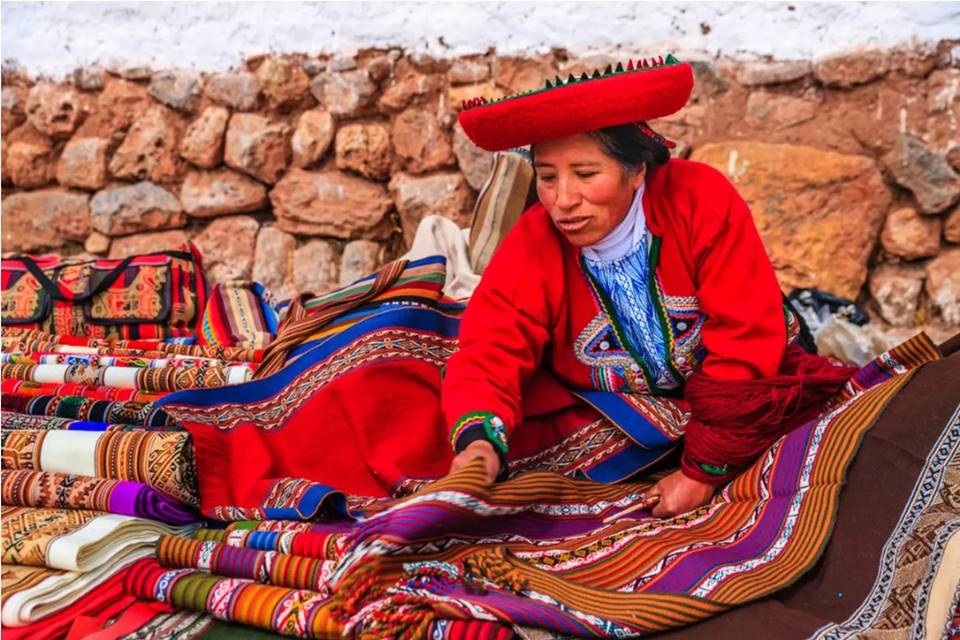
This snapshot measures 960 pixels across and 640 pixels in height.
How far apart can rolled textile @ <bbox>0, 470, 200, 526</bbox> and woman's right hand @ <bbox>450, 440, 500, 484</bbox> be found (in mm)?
674

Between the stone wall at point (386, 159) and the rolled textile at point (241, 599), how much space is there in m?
2.26

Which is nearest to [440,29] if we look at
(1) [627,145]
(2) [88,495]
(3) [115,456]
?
(1) [627,145]

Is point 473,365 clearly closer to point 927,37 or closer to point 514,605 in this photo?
point 514,605

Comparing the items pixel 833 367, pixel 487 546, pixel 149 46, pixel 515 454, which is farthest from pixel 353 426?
pixel 149 46

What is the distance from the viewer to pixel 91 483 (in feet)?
6.23

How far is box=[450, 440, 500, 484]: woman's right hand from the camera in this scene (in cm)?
167

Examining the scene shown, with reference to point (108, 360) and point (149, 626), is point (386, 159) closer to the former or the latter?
point (108, 360)

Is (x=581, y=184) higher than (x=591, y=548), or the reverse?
(x=581, y=184)

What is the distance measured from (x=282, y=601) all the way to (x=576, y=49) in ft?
8.21

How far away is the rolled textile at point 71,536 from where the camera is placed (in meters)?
1.66

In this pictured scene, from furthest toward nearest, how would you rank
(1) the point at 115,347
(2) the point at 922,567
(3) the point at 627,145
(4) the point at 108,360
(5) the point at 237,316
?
(5) the point at 237,316 → (1) the point at 115,347 → (4) the point at 108,360 → (3) the point at 627,145 → (2) the point at 922,567

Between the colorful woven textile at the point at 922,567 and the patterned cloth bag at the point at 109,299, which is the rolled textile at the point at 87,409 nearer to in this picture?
the patterned cloth bag at the point at 109,299

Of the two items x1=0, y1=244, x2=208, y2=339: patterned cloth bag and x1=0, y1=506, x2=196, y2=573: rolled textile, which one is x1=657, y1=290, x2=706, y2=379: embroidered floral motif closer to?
x1=0, y1=506, x2=196, y2=573: rolled textile

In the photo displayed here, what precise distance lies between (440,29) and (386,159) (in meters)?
0.58
